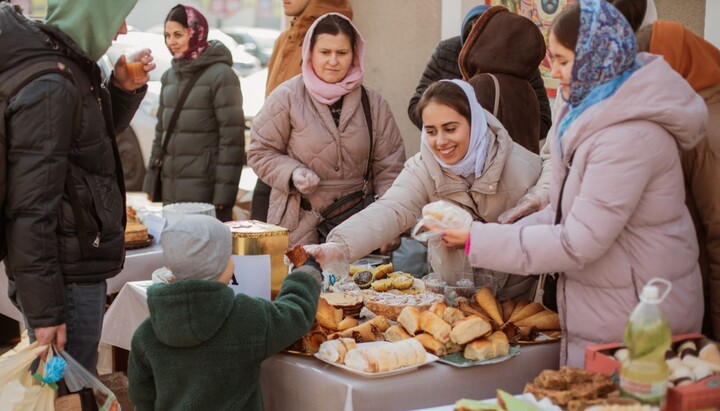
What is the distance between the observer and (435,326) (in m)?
2.70

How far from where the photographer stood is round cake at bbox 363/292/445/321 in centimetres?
295

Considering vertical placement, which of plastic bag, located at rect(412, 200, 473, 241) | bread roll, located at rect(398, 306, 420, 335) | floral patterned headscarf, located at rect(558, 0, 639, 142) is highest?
floral patterned headscarf, located at rect(558, 0, 639, 142)

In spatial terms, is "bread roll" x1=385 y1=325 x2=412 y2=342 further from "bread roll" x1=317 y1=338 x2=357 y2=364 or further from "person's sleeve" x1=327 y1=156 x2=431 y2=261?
"person's sleeve" x1=327 y1=156 x2=431 y2=261

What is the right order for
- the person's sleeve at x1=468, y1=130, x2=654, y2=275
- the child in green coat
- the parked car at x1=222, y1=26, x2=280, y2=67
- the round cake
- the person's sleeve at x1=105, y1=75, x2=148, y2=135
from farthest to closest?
1. the parked car at x1=222, y1=26, x2=280, y2=67
2. the person's sleeve at x1=105, y1=75, x2=148, y2=135
3. the round cake
4. the child in green coat
5. the person's sleeve at x1=468, y1=130, x2=654, y2=275

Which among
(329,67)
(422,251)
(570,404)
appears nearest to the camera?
(570,404)

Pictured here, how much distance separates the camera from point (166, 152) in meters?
5.67

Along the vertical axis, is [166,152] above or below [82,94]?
below

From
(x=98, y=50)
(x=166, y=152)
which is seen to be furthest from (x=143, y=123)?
(x=98, y=50)

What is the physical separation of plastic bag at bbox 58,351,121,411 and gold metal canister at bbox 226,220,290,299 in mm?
696

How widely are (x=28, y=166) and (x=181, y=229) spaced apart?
62 cm

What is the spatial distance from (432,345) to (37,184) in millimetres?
1378

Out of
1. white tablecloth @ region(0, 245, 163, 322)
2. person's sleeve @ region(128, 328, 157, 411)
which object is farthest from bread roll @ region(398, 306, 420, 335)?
white tablecloth @ region(0, 245, 163, 322)

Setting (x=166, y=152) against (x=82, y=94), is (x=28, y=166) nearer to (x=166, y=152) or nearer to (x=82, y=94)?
(x=82, y=94)

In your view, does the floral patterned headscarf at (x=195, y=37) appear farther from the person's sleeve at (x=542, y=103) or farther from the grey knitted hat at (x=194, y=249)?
the grey knitted hat at (x=194, y=249)
